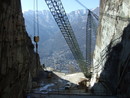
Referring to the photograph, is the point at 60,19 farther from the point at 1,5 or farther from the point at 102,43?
the point at 1,5

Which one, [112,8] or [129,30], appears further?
[112,8]

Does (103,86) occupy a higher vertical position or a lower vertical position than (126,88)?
lower

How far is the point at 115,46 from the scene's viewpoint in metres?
23.9

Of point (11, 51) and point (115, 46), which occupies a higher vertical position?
point (11, 51)

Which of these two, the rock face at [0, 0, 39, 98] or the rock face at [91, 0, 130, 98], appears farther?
the rock face at [91, 0, 130, 98]

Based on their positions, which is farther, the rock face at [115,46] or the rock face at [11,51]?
the rock face at [115,46]

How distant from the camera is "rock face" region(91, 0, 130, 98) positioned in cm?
2027

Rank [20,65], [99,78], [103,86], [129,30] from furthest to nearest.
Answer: [99,78] → [103,86] → [20,65] → [129,30]

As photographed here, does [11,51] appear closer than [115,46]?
Yes

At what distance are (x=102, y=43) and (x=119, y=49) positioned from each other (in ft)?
23.9

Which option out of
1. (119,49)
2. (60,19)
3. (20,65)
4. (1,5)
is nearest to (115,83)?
(119,49)

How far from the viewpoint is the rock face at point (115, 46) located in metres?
20.3

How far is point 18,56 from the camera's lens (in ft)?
69.2

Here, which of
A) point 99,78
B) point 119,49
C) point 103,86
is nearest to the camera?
point 119,49
